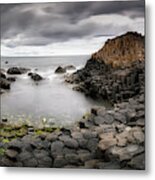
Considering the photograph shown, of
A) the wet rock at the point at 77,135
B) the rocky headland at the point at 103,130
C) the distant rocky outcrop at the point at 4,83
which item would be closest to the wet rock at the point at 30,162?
the rocky headland at the point at 103,130

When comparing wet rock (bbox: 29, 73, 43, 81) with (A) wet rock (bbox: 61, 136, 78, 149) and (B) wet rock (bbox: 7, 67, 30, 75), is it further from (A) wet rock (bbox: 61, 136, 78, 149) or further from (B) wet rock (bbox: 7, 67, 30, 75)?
(A) wet rock (bbox: 61, 136, 78, 149)

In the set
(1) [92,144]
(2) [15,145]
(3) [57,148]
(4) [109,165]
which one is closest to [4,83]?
(2) [15,145]

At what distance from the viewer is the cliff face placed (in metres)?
2.23

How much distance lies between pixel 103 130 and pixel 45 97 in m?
0.32

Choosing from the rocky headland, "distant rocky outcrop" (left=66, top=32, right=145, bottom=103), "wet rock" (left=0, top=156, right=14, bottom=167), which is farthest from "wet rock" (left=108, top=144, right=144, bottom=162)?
"wet rock" (left=0, top=156, right=14, bottom=167)

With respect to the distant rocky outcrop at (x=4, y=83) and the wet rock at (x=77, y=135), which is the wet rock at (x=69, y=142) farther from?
the distant rocky outcrop at (x=4, y=83)

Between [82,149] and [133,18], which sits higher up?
[133,18]

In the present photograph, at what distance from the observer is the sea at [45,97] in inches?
90.2

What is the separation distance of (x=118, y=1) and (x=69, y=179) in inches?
34.5

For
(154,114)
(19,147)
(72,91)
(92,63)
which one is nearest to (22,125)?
(19,147)

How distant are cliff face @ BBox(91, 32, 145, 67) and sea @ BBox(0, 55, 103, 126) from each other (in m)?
0.09

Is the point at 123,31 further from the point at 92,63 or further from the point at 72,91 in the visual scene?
the point at 72,91

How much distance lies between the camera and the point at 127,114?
2.24 m

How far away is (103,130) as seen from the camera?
7.38 ft
